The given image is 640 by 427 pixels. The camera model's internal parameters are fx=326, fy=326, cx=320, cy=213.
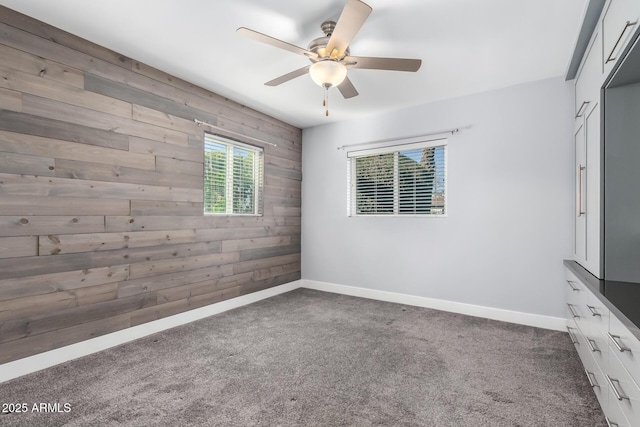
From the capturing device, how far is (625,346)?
1.38 metres

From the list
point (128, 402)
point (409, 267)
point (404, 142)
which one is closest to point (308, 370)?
point (128, 402)

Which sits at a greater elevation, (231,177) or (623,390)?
(231,177)

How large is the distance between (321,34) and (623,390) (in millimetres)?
2721

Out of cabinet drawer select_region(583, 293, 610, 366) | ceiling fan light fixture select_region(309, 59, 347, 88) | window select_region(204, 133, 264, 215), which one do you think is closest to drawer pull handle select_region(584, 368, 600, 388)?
cabinet drawer select_region(583, 293, 610, 366)

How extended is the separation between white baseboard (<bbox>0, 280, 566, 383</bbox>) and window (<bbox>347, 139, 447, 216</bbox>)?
1.08m

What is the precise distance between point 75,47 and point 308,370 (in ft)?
9.99

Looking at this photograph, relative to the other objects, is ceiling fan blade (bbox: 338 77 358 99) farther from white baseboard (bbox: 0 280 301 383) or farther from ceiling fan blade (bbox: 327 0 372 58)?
white baseboard (bbox: 0 280 301 383)

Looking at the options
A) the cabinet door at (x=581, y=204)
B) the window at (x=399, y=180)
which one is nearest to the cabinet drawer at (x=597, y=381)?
the cabinet door at (x=581, y=204)

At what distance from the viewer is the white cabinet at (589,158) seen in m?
2.13

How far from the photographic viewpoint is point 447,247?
12.5ft

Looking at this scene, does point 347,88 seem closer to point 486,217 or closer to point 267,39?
point 267,39

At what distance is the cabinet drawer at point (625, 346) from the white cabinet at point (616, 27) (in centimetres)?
136

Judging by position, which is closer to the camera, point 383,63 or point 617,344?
point 617,344

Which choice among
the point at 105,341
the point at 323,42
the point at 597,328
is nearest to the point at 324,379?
the point at 597,328
